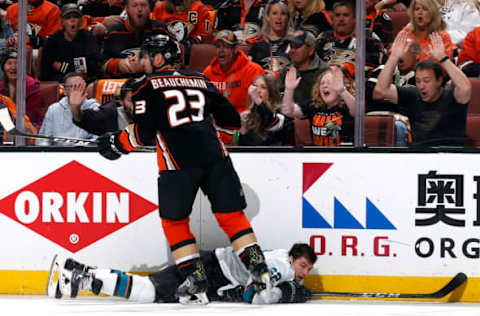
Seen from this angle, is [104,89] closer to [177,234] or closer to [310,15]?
[177,234]

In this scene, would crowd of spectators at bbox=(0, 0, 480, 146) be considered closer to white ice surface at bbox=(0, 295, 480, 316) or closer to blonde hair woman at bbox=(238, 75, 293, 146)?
blonde hair woman at bbox=(238, 75, 293, 146)

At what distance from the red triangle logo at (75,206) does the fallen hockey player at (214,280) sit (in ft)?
0.87

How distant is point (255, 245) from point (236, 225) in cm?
13

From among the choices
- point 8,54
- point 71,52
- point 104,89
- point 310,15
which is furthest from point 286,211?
point 8,54

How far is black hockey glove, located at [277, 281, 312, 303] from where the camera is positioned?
3.61 meters

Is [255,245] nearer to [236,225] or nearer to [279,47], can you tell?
[236,225]

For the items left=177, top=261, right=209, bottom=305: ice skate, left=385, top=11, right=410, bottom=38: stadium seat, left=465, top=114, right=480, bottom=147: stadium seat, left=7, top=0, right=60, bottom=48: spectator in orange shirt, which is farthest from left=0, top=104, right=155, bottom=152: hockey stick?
left=465, top=114, right=480, bottom=147: stadium seat

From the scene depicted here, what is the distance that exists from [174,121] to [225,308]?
895 mm

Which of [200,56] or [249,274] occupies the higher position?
[200,56]

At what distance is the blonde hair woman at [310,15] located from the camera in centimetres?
390

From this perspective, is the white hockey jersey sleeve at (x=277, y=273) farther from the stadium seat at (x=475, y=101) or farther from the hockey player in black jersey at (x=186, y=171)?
the stadium seat at (x=475, y=101)

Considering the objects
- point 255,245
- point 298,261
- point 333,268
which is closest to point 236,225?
point 255,245

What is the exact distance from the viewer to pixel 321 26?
3.90m

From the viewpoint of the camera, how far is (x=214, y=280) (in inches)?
145
